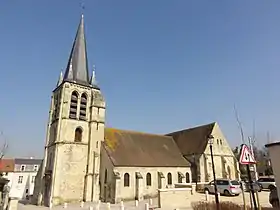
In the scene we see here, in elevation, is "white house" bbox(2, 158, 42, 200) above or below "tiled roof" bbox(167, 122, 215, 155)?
below

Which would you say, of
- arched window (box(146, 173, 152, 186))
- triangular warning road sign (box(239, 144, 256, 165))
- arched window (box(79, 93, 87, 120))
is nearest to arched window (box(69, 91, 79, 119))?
arched window (box(79, 93, 87, 120))

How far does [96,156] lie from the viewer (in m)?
28.7

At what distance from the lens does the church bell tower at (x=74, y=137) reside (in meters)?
26.7

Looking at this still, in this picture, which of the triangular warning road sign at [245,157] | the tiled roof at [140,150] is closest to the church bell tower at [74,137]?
the tiled roof at [140,150]

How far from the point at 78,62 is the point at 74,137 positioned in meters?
11.6

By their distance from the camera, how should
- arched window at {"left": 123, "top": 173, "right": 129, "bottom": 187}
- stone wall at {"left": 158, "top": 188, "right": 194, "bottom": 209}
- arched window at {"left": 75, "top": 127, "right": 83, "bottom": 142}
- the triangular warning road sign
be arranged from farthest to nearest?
1. arched window at {"left": 75, "top": 127, "right": 83, "bottom": 142}
2. arched window at {"left": 123, "top": 173, "right": 129, "bottom": 187}
3. stone wall at {"left": 158, "top": 188, "right": 194, "bottom": 209}
4. the triangular warning road sign

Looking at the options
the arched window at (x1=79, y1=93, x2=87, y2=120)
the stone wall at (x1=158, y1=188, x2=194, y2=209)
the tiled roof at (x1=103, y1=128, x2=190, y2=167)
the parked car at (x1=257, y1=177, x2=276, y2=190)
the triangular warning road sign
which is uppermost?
the arched window at (x1=79, y1=93, x2=87, y2=120)

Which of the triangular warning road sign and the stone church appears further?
the stone church

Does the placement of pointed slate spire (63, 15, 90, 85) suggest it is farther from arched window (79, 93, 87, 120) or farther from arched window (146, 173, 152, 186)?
arched window (146, 173, 152, 186)

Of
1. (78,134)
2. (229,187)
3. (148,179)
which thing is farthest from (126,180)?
(229,187)

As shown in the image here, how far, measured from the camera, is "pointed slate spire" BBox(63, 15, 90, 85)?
32.0 meters

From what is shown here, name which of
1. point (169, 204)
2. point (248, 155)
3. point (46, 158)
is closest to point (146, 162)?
point (169, 204)

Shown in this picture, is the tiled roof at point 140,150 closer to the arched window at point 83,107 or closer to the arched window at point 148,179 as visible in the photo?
the arched window at point 148,179

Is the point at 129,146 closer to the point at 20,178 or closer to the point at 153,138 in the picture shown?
the point at 153,138
